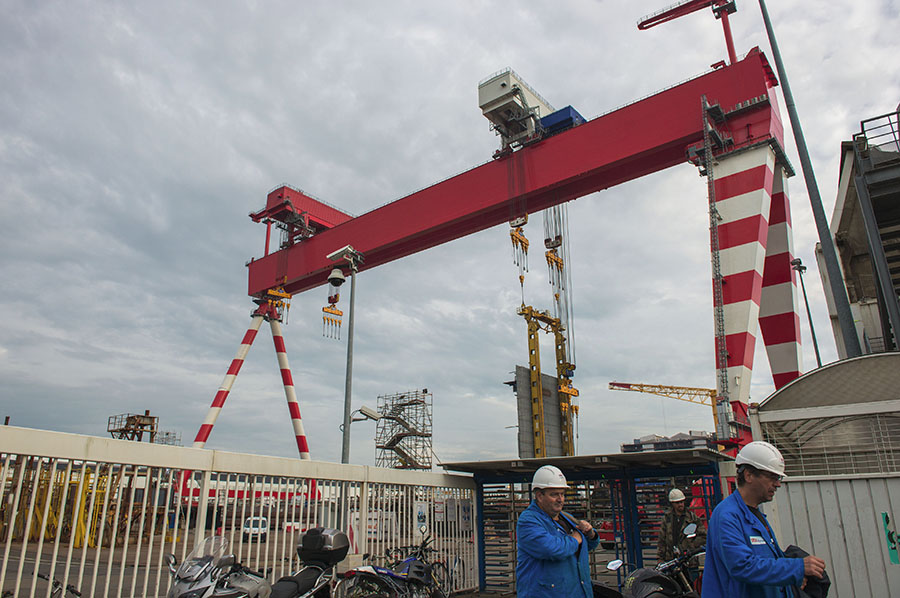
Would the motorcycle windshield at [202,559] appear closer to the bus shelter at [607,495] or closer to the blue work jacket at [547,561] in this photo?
the blue work jacket at [547,561]

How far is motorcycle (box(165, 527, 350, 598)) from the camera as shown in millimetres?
4293

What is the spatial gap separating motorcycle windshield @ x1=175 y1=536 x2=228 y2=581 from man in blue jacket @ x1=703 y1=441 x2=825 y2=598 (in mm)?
3538

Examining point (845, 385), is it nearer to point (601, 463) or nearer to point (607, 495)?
point (601, 463)

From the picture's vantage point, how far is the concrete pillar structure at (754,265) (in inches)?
417

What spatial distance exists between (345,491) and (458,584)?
286 cm

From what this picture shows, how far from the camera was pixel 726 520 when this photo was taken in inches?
104

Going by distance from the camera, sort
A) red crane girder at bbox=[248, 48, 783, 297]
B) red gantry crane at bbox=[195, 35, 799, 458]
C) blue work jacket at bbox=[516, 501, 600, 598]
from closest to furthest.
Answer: blue work jacket at bbox=[516, 501, 600, 598] → red gantry crane at bbox=[195, 35, 799, 458] → red crane girder at bbox=[248, 48, 783, 297]

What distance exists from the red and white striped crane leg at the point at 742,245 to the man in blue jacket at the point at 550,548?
8.06m

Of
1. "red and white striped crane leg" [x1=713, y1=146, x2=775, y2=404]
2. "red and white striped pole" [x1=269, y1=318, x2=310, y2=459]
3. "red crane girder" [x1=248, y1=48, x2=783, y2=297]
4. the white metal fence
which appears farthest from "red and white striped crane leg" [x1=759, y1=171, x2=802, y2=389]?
"red and white striped pole" [x1=269, y1=318, x2=310, y2=459]

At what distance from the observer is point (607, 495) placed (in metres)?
9.29

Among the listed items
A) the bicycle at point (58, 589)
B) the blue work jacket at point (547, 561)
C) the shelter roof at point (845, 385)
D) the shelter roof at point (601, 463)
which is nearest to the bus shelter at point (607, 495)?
the shelter roof at point (601, 463)

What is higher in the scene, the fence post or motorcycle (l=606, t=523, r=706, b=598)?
the fence post

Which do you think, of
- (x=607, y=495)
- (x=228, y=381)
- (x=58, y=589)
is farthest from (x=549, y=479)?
(x=228, y=381)

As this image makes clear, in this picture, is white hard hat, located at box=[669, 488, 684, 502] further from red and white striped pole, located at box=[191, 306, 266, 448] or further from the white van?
red and white striped pole, located at box=[191, 306, 266, 448]
